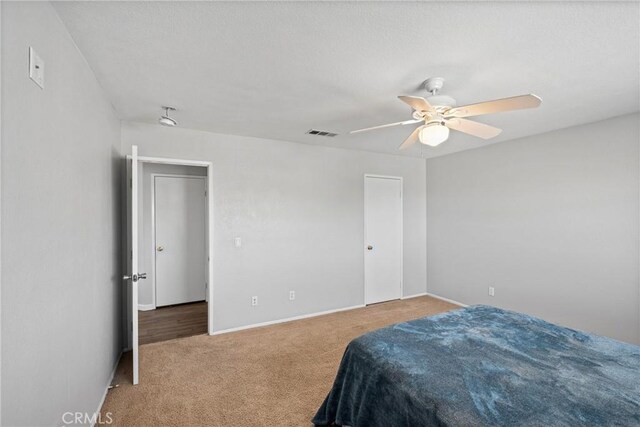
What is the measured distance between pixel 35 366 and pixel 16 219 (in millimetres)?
622

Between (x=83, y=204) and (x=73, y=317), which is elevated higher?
(x=83, y=204)

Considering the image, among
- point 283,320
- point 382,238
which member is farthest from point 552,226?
point 283,320

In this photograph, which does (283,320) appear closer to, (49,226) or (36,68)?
(49,226)

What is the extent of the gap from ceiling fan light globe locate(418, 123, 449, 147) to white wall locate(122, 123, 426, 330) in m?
2.24

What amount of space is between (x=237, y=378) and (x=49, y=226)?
1.94m

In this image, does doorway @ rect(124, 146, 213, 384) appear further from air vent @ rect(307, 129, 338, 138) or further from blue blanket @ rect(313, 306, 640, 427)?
blue blanket @ rect(313, 306, 640, 427)

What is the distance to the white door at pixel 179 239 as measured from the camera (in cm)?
451

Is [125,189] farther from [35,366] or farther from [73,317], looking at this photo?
[35,366]

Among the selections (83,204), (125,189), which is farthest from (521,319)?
(125,189)

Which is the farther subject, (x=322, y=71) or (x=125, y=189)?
(x=125, y=189)

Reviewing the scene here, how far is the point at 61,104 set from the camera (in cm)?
149

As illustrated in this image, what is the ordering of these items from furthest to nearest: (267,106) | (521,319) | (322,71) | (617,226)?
(617,226) → (267,106) → (521,319) → (322,71)

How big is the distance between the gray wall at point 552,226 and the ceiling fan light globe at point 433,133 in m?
2.30

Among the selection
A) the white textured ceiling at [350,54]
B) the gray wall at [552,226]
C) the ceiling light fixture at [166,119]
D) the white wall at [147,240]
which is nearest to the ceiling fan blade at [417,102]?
the white textured ceiling at [350,54]
